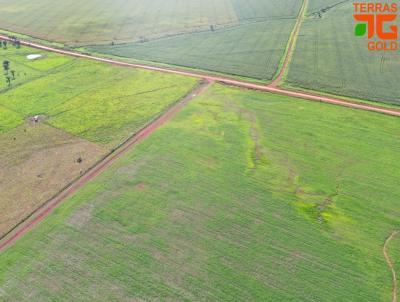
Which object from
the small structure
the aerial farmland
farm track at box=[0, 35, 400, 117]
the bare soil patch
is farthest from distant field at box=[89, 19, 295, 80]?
the bare soil patch

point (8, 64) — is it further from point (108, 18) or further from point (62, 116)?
point (108, 18)

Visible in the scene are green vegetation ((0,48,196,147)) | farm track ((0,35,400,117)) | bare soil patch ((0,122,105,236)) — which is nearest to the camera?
bare soil patch ((0,122,105,236))

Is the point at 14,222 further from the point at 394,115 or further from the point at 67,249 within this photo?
the point at 394,115

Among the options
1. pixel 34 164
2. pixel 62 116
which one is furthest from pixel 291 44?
pixel 34 164

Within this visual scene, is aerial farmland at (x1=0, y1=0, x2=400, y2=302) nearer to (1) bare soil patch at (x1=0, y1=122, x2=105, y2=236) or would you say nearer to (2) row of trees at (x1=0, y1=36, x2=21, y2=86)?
(1) bare soil patch at (x1=0, y1=122, x2=105, y2=236)

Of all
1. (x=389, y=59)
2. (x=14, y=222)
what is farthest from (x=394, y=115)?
(x=14, y=222)
